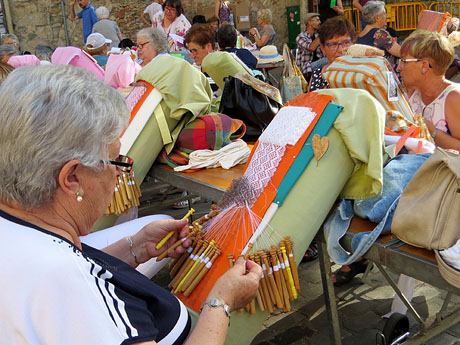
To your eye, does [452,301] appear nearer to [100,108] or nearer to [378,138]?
[378,138]

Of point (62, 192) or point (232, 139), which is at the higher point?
point (62, 192)

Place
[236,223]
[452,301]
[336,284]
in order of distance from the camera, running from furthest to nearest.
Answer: [336,284] → [452,301] → [236,223]

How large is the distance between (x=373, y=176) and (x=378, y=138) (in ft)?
0.43

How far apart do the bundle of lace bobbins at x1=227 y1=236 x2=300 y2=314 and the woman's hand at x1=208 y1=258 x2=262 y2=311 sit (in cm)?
19

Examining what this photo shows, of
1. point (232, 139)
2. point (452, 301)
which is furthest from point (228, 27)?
point (452, 301)

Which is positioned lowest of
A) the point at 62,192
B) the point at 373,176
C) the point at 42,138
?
the point at 373,176

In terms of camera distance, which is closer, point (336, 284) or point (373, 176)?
point (373, 176)

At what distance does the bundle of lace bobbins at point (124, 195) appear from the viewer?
8.64ft

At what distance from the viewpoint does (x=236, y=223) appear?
73.0 inches

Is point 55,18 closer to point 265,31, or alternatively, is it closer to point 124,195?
point 265,31

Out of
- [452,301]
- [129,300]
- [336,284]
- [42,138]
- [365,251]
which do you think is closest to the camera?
[42,138]

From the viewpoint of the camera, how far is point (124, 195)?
265 centimetres

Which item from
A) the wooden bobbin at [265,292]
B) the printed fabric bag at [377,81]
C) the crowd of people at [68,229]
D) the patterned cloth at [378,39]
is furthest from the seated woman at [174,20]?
the crowd of people at [68,229]

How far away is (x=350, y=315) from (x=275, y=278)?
1.17m
